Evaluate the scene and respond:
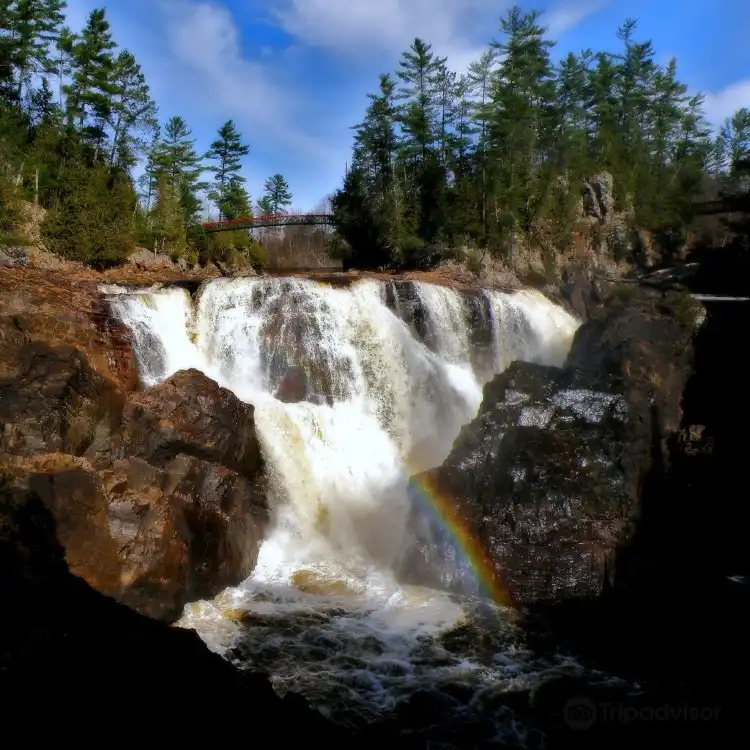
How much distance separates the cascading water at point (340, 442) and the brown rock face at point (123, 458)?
0.66 metres

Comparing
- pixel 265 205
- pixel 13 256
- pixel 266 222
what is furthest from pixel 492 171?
pixel 265 205

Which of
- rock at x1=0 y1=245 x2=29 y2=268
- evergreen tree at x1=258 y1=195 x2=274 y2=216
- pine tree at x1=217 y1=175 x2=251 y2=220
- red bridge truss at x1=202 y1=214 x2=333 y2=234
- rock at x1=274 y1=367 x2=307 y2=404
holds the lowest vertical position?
rock at x1=274 y1=367 x2=307 y2=404

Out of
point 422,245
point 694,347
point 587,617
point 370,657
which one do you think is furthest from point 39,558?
point 422,245

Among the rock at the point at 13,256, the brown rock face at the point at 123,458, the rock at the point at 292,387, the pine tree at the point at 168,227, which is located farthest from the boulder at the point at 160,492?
the pine tree at the point at 168,227

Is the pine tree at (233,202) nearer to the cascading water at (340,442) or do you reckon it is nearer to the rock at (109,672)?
the cascading water at (340,442)

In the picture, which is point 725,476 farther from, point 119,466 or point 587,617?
point 119,466

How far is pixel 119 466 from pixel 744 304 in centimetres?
1784

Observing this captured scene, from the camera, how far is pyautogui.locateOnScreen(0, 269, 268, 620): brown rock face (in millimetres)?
9109

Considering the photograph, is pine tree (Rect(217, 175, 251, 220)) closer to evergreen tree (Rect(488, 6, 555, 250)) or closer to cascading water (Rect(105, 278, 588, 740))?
evergreen tree (Rect(488, 6, 555, 250))

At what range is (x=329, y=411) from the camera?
15.2 meters

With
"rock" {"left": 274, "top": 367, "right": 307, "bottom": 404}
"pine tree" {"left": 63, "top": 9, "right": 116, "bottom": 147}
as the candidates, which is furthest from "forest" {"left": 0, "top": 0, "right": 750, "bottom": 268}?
"rock" {"left": 274, "top": 367, "right": 307, "bottom": 404}

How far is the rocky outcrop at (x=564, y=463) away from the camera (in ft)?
36.3

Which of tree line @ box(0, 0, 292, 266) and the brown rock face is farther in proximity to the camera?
tree line @ box(0, 0, 292, 266)

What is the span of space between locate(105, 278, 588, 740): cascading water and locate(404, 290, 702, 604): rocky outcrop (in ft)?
5.30
